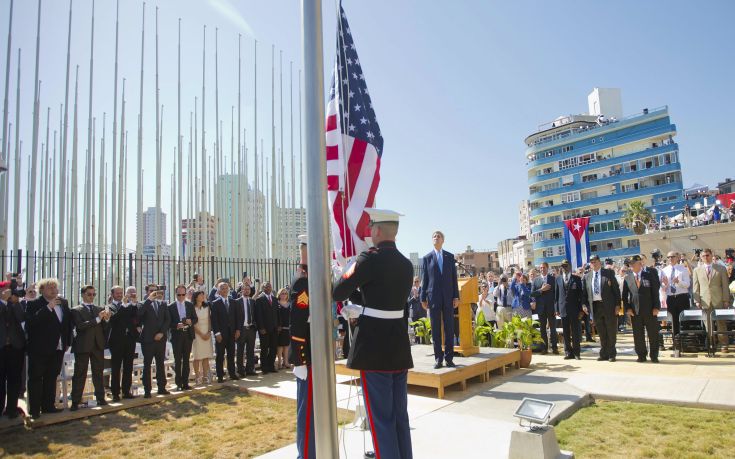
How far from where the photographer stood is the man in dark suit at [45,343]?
7.05 m

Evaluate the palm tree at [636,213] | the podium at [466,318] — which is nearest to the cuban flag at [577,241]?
the podium at [466,318]

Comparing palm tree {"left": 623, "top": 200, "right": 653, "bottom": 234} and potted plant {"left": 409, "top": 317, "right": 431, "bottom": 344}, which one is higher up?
palm tree {"left": 623, "top": 200, "right": 653, "bottom": 234}

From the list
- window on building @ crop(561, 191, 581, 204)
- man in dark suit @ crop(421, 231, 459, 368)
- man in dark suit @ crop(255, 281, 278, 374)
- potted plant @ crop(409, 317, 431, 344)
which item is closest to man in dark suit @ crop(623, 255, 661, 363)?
potted plant @ crop(409, 317, 431, 344)

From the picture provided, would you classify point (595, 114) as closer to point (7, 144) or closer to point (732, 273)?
point (732, 273)

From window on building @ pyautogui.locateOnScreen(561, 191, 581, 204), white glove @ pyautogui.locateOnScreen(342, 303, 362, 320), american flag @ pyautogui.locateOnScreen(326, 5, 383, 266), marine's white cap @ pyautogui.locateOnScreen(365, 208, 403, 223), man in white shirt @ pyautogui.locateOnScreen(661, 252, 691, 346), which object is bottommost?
man in white shirt @ pyautogui.locateOnScreen(661, 252, 691, 346)

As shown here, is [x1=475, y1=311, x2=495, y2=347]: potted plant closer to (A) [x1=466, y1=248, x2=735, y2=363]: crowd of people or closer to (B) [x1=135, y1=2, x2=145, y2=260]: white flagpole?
(A) [x1=466, y1=248, x2=735, y2=363]: crowd of people

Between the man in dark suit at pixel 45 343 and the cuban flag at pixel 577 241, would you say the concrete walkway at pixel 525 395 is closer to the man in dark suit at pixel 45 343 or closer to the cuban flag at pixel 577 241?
the man in dark suit at pixel 45 343

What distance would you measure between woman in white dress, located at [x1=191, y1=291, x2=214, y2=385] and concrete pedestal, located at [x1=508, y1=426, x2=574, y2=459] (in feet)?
23.7

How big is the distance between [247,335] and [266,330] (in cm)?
45

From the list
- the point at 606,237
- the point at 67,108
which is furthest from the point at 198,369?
the point at 606,237

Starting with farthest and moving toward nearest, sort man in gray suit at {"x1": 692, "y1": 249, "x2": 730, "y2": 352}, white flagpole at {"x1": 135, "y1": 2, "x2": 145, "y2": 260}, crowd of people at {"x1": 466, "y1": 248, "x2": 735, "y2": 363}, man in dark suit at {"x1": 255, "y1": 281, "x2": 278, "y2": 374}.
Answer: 1. white flagpole at {"x1": 135, "y1": 2, "x2": 145, "y2": 260}
2. man in dark suit at {"x1": 255, "y1": 281, "x2": 278, "y2": 374}
3. man in gray suit at {"x1": 692, "y1": 249, "x2": 730, "y2": 352}
4. crowd of people at {"x1": 466, "y1": 248, "x2": 735, "y2": 363}

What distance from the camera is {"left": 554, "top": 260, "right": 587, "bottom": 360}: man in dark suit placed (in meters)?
10.2

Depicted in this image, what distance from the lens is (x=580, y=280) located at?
1056 cm

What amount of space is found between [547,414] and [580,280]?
7.44 metres
